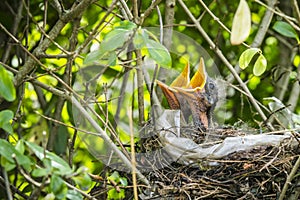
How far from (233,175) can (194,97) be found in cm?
54

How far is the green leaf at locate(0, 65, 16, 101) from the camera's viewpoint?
1.63 metres

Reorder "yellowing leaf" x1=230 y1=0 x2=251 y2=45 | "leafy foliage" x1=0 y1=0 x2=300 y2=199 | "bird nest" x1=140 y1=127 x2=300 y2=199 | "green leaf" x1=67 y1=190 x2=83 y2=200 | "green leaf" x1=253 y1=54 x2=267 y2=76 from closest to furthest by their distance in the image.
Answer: "yellowing leaf" x1=230 y1=0 x2=251 y2=45, "leafy foliage" x1=0 y1=0 x2=300 y2=199, "green leaf" x1=67 y1=190 x2=83 y2=200, "bird nest" x1=140 y1=127 x2=300 y2=199, "green leaf" x1=253 y1=54 x2=267 y2=76

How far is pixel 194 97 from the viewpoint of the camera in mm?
2541

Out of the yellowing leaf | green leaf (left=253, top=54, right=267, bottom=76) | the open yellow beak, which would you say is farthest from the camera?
the open yellow beak

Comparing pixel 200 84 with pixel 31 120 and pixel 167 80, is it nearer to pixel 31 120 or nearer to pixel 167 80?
pixel 167 80

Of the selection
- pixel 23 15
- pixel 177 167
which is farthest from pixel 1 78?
pixel 23 15

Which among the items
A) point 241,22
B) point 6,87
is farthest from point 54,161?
point 241,22

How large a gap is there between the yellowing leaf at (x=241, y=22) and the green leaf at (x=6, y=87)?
0.52 meters

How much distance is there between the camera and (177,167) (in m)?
2.22

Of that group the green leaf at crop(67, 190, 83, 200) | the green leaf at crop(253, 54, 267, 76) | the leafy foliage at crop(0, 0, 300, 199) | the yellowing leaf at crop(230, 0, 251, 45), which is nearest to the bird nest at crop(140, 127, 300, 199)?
the leafy foliage at crop(0, 0, 300, 199)

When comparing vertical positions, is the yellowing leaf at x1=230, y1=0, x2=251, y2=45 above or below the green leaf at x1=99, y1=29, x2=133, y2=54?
above

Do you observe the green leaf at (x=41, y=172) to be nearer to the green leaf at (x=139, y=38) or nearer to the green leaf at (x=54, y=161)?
the green leaf at (x=54, y=161)

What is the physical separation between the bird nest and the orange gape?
301mm

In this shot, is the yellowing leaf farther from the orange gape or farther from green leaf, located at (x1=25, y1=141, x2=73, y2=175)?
the orange gape
